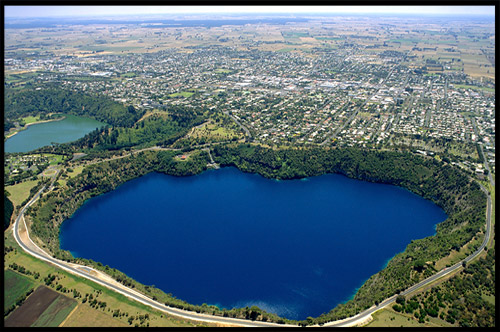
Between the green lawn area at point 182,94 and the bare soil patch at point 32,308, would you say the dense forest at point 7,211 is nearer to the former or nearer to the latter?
the bare soil patch at point 32,308

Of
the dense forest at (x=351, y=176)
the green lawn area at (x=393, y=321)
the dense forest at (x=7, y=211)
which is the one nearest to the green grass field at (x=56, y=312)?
the dense forest at (x=351, y=176)

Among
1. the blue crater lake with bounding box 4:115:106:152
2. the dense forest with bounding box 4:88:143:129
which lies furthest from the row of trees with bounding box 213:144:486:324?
the blue crater lake with bounding box 4:115:106:152

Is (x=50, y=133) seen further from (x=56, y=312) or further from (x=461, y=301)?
(x=461, y=301)

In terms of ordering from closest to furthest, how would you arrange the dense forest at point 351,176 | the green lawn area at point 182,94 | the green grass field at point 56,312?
the green grass field at point 56,312 < the dense forest at point 351,176 < the green lawn area at point 182,94

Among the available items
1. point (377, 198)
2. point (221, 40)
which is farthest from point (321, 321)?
A: point (221, 40)

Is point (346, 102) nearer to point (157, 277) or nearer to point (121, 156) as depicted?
point (121, 156)

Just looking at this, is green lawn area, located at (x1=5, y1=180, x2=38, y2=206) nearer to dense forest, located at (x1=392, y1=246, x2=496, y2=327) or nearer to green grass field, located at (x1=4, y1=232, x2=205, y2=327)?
green grass field, located at (x1=4, y1=232, x2=205, y2=327)
